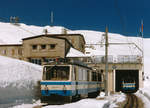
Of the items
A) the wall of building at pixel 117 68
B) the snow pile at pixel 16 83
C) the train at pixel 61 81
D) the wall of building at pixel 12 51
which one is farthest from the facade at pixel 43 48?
the train at pixel 61 81

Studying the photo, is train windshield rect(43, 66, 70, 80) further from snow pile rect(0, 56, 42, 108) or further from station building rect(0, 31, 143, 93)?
station building rect(0, 31, 143, 93)

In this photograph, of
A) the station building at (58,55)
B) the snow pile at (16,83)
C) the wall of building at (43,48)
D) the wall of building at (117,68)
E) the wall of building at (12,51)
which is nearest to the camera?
A: the snow pile at (16,83)

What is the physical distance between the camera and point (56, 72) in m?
18.0

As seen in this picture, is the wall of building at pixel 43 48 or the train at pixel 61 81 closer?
the train at pixel 61 81

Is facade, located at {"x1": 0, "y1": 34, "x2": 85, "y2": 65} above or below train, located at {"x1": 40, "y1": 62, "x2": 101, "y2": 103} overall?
above

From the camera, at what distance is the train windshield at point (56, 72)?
17734 mm

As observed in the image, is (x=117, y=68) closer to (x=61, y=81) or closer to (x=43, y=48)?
(x=43, y=48)

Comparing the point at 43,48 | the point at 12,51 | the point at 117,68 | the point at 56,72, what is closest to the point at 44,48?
the point at 43,48

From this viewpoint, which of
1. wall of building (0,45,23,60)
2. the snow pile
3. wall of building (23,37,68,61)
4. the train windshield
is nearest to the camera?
the snow pile

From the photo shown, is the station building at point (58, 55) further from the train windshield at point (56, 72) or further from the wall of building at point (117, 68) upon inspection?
the train windshield at point (56, 72)

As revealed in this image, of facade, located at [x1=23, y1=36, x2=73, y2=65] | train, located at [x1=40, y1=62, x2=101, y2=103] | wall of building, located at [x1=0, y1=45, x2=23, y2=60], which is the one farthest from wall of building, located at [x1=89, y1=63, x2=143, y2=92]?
train, located at [x1=40, y1=62, x2=101, y2=103]

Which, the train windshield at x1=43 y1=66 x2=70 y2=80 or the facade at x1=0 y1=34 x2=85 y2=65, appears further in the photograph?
the facade at x1=0 y1=34 x2=85 y2=65

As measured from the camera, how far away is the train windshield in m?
17.7

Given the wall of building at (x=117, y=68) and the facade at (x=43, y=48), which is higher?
the facade at (x=43, y=48)
